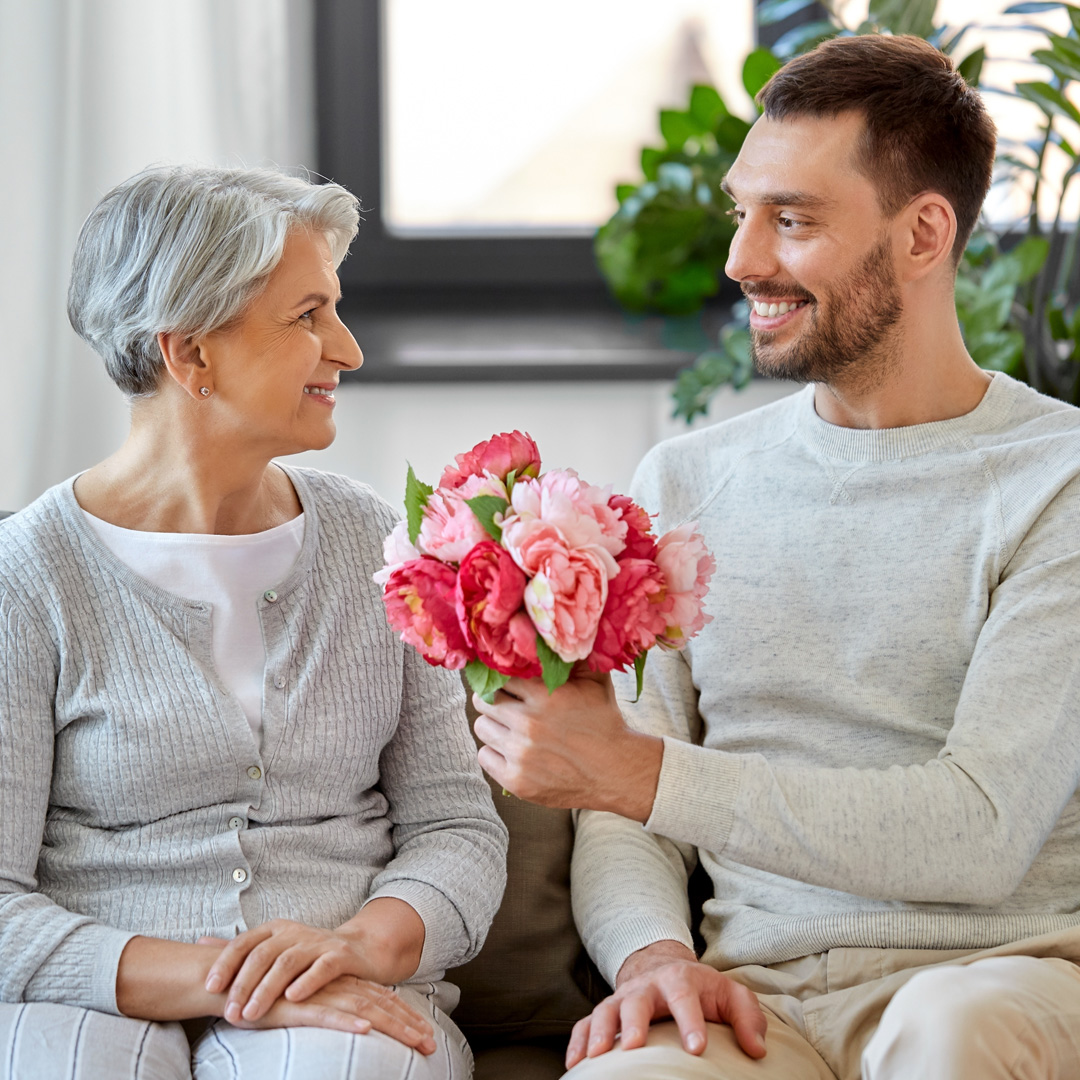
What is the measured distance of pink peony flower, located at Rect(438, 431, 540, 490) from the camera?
3.99 ft

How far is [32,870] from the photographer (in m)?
1.39

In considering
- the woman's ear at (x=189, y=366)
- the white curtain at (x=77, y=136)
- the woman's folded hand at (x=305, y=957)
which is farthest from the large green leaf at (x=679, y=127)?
the woman's folded hand at (x=305, y=957)

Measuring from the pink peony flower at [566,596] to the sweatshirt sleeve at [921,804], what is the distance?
300 millimetres

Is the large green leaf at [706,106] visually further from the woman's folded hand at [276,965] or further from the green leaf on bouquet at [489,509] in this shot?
the woman's folded hand at [276,965]

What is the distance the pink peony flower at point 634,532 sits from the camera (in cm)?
120

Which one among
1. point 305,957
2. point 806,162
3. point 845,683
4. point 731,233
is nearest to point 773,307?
point 806,162

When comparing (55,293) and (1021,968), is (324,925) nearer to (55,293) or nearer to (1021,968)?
(1021,968)

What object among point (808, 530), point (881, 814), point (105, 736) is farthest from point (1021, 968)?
point (105, 736)

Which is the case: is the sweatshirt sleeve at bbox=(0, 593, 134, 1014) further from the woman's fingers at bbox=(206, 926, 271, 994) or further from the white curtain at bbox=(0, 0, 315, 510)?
the white curtain at bbox=(0, 0, 315, 510)

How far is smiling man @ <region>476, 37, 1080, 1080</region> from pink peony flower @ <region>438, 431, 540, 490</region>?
0.22 metres

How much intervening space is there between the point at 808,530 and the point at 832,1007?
563 millimetres

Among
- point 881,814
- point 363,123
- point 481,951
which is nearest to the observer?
point 881,814

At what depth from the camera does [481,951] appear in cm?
171

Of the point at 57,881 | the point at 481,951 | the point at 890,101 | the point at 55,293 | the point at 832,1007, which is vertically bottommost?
the point at 481,951
